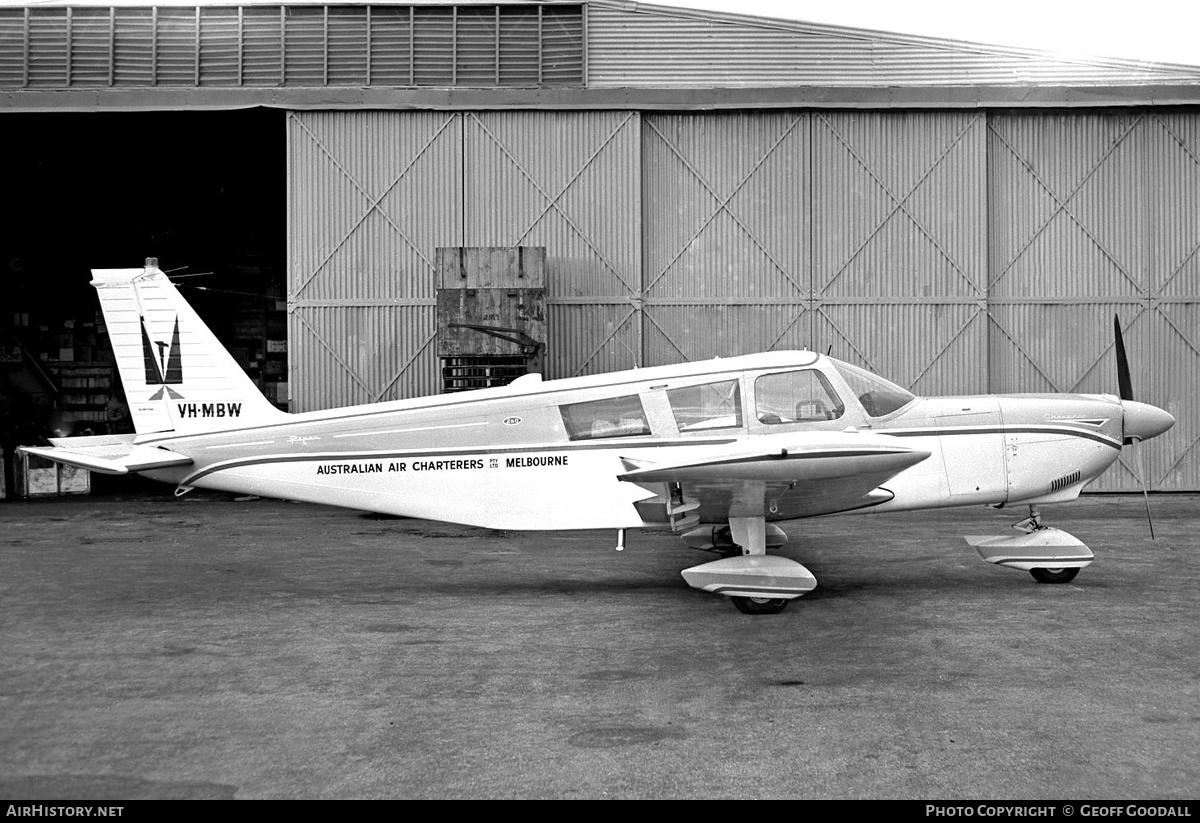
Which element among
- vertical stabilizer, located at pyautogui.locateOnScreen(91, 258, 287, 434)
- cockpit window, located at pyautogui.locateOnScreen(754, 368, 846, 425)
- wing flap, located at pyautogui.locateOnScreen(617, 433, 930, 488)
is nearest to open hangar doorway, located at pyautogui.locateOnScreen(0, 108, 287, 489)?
vertical stabilizer, located at pyautogui.locateOnScreen(91, 258, 287, 434)

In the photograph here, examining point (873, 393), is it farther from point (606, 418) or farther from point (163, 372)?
point (163, 372)

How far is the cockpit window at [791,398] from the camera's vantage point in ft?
27.9

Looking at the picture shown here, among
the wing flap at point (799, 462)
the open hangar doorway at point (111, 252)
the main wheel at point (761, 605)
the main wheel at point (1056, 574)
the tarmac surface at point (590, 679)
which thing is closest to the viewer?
the tarmac surface at point (590, 679)

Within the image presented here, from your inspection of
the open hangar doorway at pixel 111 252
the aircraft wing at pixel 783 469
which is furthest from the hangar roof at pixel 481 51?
the aircraft wing at pixel 783 469

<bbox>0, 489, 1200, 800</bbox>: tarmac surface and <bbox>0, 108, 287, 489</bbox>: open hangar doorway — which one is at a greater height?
<bbox>0, 108, 287, 489</bbox>: open hangar doorway

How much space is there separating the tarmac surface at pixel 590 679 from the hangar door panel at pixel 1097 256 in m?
7.20

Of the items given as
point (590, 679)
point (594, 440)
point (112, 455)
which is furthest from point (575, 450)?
point (112, 455)

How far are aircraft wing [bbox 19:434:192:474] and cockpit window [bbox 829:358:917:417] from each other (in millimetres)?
5829

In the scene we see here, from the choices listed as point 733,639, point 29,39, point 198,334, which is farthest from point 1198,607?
point 29,39

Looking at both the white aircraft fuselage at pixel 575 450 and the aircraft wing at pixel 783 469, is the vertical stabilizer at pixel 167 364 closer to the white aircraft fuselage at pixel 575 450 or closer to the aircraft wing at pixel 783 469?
the white aircraft fuselage at pixel 575 450

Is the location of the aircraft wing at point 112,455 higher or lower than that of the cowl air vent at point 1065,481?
higher

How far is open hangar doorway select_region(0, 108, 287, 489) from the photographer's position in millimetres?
22875

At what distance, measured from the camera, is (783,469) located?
24.0 feet

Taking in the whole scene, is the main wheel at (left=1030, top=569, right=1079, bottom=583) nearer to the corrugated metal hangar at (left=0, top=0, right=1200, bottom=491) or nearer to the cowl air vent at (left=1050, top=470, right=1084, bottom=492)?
the cowl air vent at (left=1050, top=470, right=1084, bottom=492)
